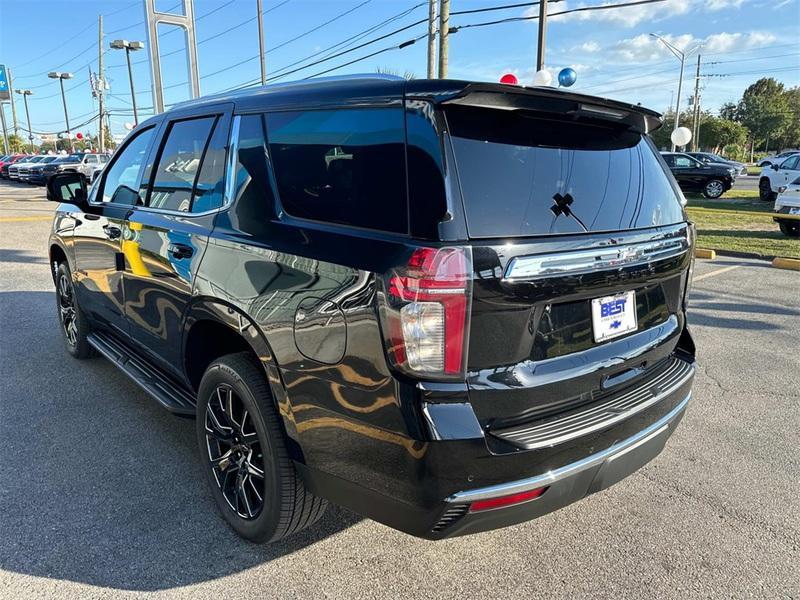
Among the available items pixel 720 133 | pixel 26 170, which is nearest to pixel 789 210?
pixel 26 170

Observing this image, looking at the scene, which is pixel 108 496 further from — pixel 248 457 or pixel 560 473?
pixel 560 473

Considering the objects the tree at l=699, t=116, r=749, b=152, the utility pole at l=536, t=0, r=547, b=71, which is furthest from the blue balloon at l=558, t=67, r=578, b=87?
the tree at l=699, t=116, r=749, b=152

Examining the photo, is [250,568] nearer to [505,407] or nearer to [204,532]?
[204,532]

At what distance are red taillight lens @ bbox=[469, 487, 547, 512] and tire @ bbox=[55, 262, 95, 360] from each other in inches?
147

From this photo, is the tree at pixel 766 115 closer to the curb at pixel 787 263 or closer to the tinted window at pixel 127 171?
the curb at pixel 787 263

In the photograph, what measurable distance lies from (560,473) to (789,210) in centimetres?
1320

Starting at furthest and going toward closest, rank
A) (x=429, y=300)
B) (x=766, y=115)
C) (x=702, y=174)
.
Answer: (x=766, y=115)
(x=702, y=174)
(x=429, y=300)

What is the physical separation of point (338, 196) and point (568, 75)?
511 inches

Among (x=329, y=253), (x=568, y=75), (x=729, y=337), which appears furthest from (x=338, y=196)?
(x=568, y=75)

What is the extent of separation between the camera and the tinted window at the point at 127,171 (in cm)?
357

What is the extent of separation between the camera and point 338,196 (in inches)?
81.4

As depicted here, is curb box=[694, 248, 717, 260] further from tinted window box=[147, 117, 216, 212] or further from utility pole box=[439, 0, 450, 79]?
utility pole box=[439, 0, 450, 79]

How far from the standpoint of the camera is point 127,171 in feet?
12.3

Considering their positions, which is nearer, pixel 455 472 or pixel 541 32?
pixel 455 472
